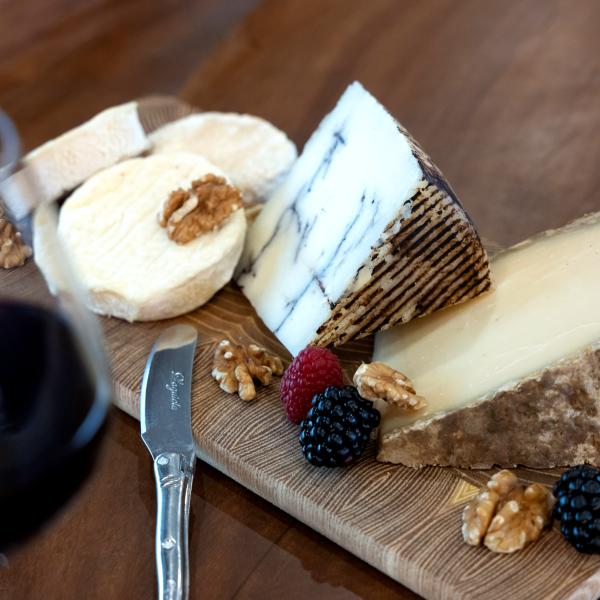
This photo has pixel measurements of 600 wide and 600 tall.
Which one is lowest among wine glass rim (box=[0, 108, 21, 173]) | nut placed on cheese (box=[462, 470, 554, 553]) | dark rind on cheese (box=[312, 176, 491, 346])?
nut placed on cheese (box=[462, 470, 554, 553])

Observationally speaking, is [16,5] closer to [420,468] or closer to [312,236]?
[312,236]

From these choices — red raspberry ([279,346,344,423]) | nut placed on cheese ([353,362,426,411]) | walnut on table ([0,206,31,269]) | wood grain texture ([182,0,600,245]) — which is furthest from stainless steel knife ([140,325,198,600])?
wood grain texture ([182,0,600,245])

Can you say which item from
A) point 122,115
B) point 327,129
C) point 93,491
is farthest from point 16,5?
point 93,491

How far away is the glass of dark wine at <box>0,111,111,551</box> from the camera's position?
111 centimetres

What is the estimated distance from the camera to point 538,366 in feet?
4.77

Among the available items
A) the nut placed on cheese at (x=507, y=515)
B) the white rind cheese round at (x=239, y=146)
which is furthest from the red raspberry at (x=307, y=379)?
the white rind cheese round at (x=239, y=146)

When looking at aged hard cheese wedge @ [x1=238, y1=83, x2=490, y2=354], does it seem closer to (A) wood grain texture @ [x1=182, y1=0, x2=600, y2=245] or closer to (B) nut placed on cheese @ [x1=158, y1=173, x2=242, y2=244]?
(B) nut placed on cheese @ [x1=158, y1=173, x2=242, y2=244]

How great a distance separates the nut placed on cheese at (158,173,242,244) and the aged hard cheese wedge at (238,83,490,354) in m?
0.14

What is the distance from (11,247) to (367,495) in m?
0.69

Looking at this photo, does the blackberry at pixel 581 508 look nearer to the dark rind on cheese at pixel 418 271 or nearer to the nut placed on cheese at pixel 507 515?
the nut placed on cheese at pixel 507 515

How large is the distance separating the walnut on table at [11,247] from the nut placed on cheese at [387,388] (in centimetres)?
58

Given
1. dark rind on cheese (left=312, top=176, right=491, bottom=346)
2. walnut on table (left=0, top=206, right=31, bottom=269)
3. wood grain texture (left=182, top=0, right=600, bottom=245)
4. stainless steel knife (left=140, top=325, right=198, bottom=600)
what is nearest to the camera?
A: walnut on table (left=0, top=206, right=31, bottom=269)

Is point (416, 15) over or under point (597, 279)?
over

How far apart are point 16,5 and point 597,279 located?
2684 millimetres
